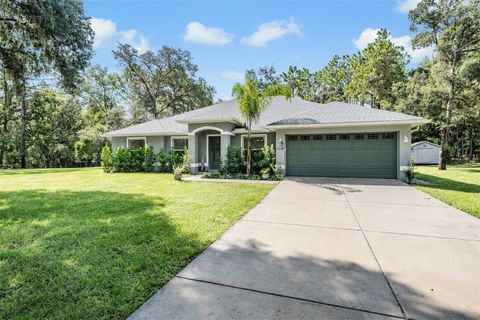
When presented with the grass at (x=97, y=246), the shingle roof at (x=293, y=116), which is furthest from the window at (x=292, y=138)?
the grass at (x=97, y=246)

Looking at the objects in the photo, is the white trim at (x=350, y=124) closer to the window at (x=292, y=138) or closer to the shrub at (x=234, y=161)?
the window at (x=292, y=138)

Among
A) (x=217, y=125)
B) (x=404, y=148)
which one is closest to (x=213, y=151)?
(x=217, y=125)

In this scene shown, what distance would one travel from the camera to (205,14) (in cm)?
1159

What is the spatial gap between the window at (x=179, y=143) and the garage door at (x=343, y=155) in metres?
6.84

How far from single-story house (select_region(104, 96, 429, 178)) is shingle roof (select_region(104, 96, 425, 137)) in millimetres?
37

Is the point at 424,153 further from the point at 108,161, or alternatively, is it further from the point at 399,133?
the point at 108,161

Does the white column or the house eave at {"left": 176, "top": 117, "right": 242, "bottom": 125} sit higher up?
the house eave at {"left": 176, "top": 117, "right": 242, "bottom": 125}

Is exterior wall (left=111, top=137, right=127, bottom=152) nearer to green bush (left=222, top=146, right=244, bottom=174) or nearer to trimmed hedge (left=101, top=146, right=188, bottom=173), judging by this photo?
trimmed hedge (left=101, top=146, right=188, bottom=173)

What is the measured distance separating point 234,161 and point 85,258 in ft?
31.1

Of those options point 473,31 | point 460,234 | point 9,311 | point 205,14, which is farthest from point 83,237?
point 473,31

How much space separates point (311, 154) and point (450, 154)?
2617 centimetres

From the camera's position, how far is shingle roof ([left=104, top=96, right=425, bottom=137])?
11.2 meters

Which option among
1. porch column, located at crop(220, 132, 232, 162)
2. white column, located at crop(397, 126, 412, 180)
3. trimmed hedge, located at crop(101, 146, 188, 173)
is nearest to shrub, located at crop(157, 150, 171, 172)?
trimmed hedge, located at crop(101, 146, 188, 173)

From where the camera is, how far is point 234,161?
500 inches
